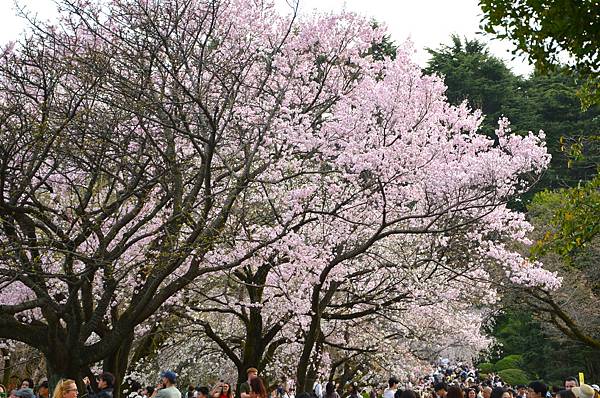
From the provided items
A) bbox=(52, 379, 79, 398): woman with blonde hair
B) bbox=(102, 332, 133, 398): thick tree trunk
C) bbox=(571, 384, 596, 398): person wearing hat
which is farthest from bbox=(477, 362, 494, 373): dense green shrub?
bbox=(52, 379, 79, 398): woman with blonde hair

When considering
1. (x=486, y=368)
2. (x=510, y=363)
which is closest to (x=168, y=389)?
(x=510, y=363)

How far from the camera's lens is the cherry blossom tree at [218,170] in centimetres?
1047

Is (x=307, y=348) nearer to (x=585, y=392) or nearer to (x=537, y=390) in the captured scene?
(x=537, y=390)

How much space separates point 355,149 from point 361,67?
226 cm

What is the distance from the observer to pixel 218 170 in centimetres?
1303

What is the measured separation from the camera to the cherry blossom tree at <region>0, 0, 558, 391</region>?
1047 centimetres

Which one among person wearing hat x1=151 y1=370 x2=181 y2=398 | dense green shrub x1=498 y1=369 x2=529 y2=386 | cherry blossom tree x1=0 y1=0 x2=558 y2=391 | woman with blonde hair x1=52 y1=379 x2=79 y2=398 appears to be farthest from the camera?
dense green shrub x1=498 y1=369 x2=529 y2=386

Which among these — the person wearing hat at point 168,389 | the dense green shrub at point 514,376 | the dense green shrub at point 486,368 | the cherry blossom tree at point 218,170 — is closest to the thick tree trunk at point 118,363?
the cherry blossom tree at point 218,170

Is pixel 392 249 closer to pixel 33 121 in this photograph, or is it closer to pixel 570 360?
pixel 33 121

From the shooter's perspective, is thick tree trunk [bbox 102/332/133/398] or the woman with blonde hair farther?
thick tree trunk [bbox 102/332/133/398]

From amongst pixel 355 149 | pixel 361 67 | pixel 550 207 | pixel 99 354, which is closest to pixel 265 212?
pixel 355 149

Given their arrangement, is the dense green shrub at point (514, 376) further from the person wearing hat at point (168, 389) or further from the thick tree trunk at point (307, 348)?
the person wearing hat at point (168, 389)

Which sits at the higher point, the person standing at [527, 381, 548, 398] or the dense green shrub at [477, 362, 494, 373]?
the dense green shrub at [477, 362, 494, 373]

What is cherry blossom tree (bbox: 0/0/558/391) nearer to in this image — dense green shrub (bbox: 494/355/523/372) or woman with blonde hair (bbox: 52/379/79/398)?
woman with blonde hair (bbox: 52/379/79/398)
